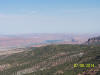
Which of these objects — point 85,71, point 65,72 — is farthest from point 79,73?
point 65,72

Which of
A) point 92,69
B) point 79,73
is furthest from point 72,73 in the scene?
point 92,69

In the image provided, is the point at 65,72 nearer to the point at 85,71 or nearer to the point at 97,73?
the point at 85,71

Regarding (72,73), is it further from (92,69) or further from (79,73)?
(92,69)

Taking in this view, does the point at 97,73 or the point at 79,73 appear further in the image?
the point at 79,73

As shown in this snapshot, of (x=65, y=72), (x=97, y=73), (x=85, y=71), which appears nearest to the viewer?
(x=97, y=73)

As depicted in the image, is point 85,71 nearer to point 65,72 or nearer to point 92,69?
point 92,69

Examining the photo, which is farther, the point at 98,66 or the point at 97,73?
the point at 98,66

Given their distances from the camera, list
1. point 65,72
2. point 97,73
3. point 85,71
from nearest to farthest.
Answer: point 97,73
point 85,71
point 65,72

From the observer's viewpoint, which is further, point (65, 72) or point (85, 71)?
point (65, 72)
